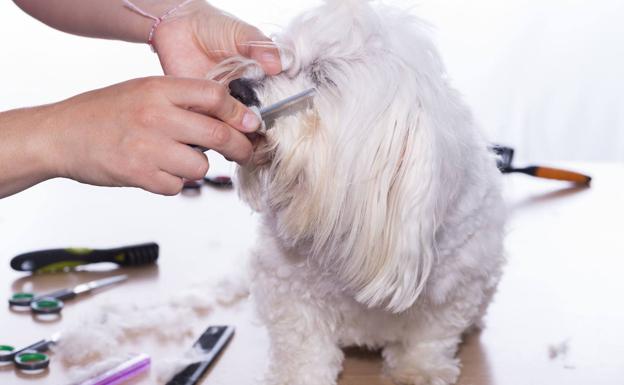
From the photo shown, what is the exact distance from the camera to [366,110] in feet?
3.90

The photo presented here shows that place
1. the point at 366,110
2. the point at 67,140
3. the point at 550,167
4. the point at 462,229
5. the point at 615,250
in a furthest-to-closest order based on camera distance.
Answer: the point at 550,167
the point at 615,250
the point at 462,229
the point at 366,110
the point at 67,140

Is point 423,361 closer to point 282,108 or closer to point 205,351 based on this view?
point 205,351

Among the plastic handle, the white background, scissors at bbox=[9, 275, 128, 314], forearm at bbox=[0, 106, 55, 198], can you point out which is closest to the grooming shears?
forearm at bbox=[0, 106, 55, 198]

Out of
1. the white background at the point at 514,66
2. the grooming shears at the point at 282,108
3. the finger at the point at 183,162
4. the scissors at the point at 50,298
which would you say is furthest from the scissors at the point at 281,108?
the white background at the point at 514,66

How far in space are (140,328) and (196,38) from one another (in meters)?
0.47

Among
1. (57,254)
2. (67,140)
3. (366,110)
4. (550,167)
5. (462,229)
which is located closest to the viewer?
(67,140)

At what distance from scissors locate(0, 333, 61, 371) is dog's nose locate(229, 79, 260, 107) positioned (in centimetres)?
46

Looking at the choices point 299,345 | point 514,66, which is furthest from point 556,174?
point 514,66

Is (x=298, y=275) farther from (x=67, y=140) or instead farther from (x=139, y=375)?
(x=67, y=140)

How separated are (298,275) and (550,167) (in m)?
1.06

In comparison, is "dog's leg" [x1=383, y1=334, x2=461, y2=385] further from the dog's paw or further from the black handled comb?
the black handled comb

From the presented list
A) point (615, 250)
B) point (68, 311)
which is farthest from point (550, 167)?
point (68, 311)

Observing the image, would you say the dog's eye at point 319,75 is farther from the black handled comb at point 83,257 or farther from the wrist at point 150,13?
the black handled comb at point 83,257

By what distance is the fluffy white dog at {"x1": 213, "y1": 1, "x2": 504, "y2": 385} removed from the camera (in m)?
1.18
